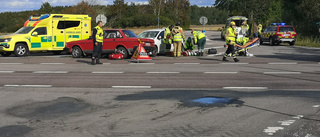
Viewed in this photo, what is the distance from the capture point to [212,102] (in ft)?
26.5

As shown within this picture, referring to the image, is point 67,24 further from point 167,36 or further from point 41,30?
point 167,36

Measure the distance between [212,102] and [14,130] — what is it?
3.75m

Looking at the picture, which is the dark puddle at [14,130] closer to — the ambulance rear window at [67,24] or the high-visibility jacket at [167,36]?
the high-visibility jacket at [167,36]

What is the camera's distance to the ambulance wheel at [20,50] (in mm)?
21703

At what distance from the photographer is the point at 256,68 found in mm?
14797

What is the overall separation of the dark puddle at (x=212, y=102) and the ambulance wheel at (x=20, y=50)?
15613mm

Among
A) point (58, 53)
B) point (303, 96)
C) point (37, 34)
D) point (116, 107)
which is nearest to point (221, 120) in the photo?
point (116, 107)

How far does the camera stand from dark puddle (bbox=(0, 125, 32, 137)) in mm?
5827

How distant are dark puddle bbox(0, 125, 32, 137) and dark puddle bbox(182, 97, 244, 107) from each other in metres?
3.04

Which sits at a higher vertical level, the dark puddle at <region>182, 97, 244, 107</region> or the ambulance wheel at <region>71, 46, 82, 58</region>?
the ambulance wheel at <region>71, 46, 82, 58</region>

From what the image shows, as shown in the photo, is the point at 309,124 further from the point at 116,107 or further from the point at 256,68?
the point at 256,68

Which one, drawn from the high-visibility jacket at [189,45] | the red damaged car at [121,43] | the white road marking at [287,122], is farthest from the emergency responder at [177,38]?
the white road marking at [287,122]

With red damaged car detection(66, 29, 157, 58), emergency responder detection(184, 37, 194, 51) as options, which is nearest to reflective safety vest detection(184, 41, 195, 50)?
emergency responder detection(184, 37, 194, 51)

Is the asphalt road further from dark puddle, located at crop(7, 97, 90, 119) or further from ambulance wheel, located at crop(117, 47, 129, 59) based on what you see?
ambulance wheel, located at crop(117, 47, 129, 59)
